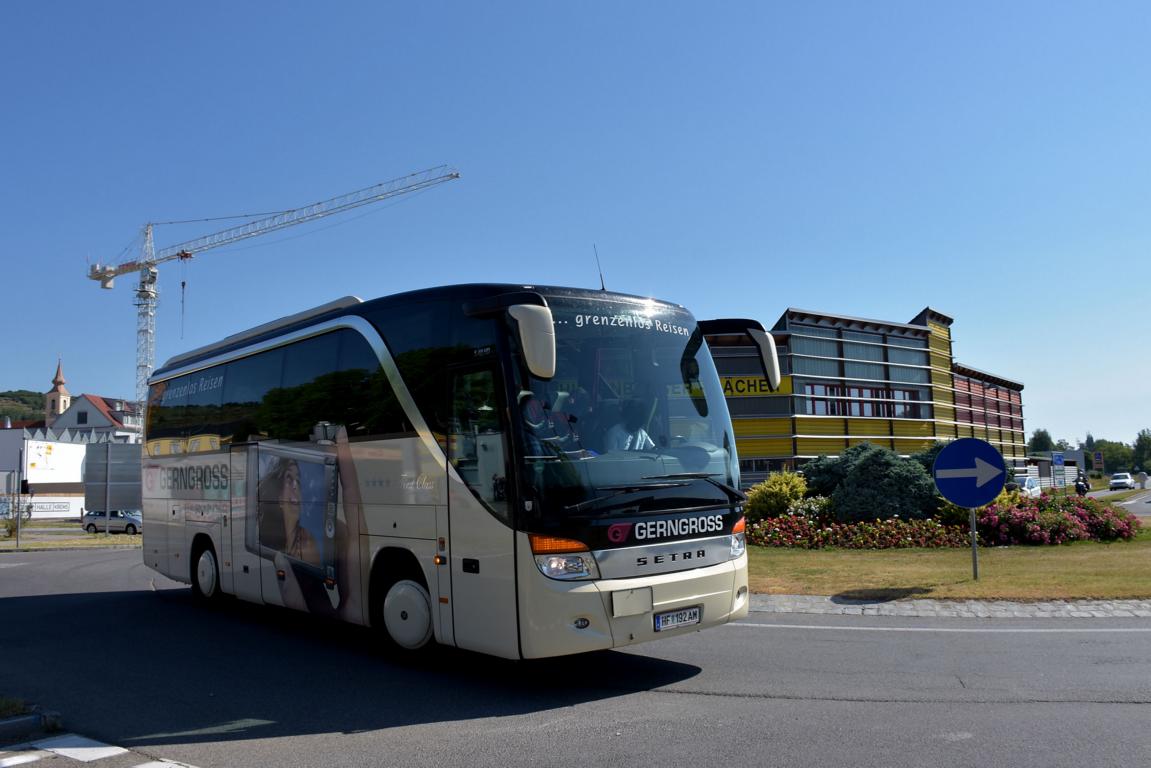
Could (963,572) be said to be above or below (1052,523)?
below

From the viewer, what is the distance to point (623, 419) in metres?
7.34

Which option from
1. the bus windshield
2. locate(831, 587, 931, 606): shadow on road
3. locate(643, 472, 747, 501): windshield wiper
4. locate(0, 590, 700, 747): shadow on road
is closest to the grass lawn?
locate(831, 587, 931, 606): shadow on road

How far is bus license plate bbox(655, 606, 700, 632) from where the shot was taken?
23.1 ft

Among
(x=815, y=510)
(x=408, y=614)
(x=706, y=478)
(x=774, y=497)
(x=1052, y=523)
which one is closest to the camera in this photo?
(x=706, y=478)

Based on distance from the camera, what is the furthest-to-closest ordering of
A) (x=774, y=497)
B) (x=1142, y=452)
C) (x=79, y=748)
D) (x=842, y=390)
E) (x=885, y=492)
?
(x=1142, y=452)
(x=842, y=390)
(x=774, y=497)
(x=885, y=492)
(x=79, y=748)

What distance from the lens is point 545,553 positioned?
672 centimetres

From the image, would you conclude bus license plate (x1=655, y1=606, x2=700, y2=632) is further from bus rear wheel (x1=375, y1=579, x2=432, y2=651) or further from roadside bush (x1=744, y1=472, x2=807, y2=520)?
roadside bush (x1=744, y1=472, x2=807, y2=520)

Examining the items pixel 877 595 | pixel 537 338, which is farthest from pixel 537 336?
pixel 877 595

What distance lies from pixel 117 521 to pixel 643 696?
47.0 m

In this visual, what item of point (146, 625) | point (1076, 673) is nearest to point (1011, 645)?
point (1076, 673)

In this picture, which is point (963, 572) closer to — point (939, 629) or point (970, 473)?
point (970, 473)

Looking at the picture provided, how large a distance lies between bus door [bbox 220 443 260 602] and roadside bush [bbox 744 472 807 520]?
11258 millimetres

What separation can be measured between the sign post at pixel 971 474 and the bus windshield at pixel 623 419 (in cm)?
519

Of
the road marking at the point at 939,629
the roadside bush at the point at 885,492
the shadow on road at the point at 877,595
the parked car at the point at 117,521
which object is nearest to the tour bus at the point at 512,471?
the road marking at the point at 939,629
